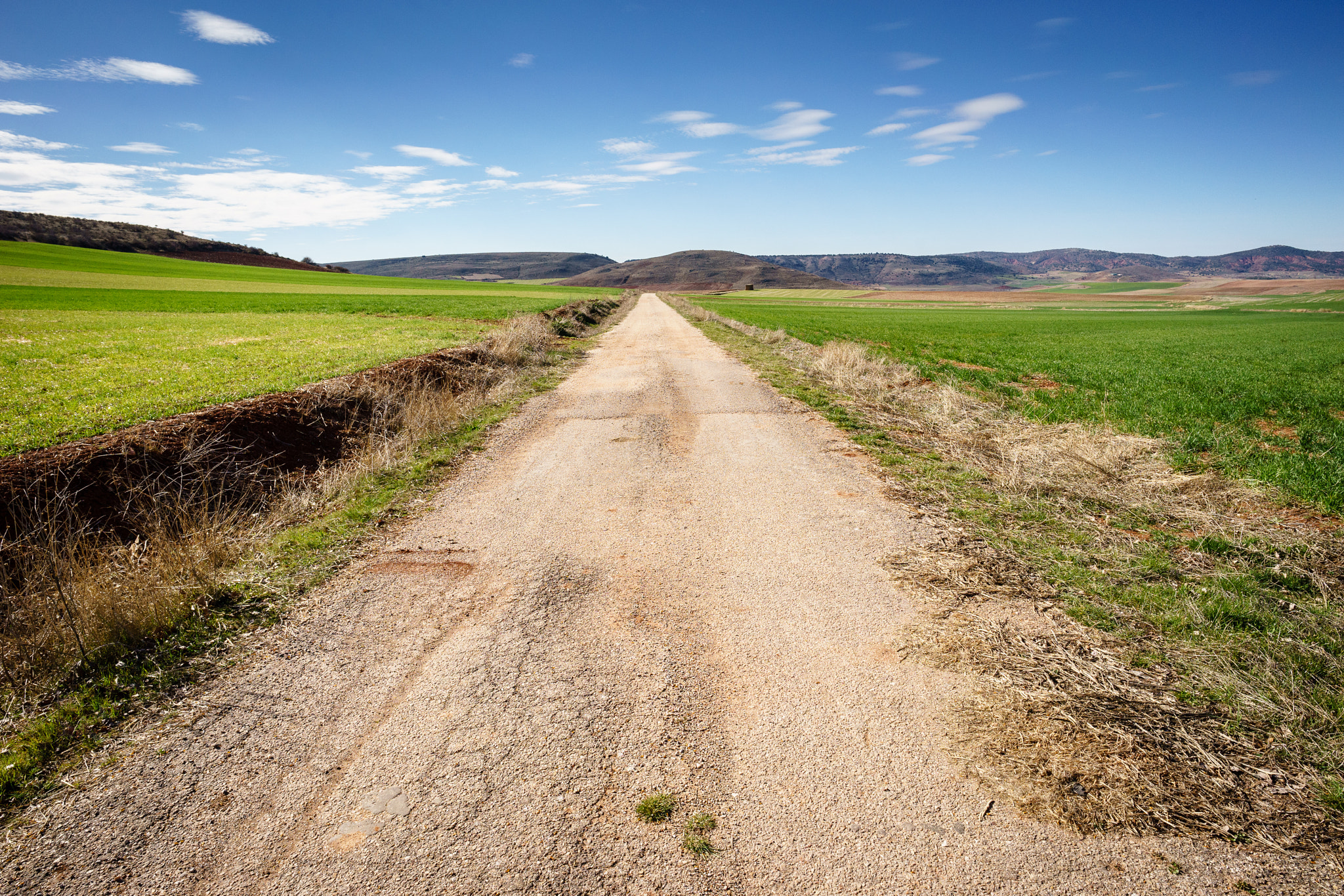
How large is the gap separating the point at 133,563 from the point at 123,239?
131162 millimetres

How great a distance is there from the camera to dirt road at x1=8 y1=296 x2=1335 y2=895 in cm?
267

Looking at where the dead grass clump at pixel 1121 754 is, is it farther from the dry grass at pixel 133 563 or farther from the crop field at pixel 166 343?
the crop field at pixel 166 343

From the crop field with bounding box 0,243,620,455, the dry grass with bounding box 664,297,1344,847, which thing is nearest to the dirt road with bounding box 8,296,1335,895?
the dry grass with bounding box 664,297,1344,847

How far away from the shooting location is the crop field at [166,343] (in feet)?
28.0

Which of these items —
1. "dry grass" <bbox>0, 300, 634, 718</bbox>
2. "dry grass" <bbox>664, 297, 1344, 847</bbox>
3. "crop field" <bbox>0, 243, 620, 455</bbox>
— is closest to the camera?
"dry grass" <bbox>664, 297, 1344, 847</bbox>

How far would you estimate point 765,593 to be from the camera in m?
5.08

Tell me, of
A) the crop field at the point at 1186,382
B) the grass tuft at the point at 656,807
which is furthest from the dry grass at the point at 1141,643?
the crop field at the point at 1186,382

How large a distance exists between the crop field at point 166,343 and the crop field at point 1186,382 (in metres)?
15.0

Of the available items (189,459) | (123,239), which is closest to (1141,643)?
(189,459)

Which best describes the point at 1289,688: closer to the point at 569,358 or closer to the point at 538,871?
the point at 538,871

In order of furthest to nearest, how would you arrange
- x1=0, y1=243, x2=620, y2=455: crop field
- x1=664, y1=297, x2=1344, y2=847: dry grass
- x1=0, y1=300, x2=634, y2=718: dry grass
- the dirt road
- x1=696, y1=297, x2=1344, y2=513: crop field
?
1. x1=696, y1=297, x2=1344, y2=513: crop field
2. x1=0, y1=243, x2=620, y2=455: crop field
3. x1=0, y1=300, x2=634, y2=718: dry grass
4. x1=664, y1=297, x2=1344, y2=847: dry grass
5. the dirt road

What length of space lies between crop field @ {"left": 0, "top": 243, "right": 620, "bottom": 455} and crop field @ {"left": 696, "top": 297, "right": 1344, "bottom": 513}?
15.0 metres

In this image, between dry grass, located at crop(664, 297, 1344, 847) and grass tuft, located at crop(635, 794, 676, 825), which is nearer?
grass tuft, located at crop(635, 794, 676, 825)

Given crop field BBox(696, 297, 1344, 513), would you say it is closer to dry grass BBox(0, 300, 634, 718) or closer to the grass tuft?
the grass tuft
